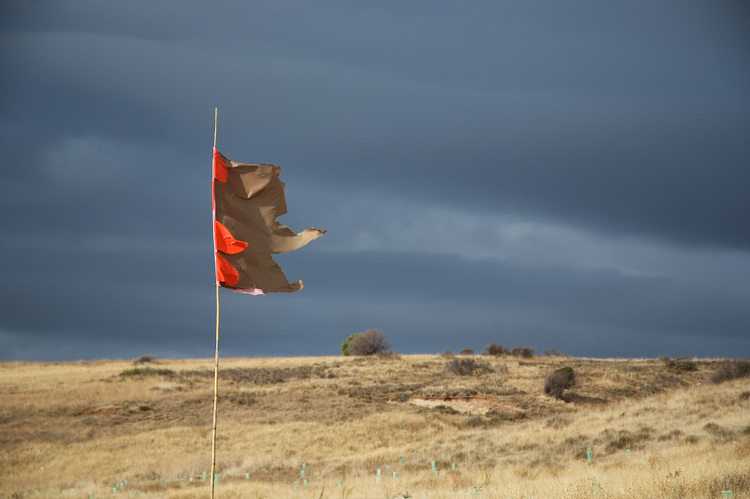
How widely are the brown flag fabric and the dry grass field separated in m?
5.27

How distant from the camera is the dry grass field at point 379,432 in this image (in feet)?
61.0

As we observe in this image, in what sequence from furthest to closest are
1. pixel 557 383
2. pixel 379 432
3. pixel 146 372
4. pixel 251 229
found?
1. pixel 146 372
2. pixel 557 383
3. pixel 379 432
4. pixel 251 229

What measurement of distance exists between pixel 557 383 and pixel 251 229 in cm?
3688

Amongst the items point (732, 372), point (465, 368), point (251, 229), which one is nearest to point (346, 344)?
point (465, 368)

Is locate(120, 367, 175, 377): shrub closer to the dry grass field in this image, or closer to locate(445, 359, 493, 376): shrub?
the dry grass field

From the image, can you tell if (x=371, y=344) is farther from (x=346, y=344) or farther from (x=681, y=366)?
(x=681, y=366)

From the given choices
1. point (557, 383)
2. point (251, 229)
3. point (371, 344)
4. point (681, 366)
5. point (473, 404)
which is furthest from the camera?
point (371, 344)

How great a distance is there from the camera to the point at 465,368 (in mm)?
55719

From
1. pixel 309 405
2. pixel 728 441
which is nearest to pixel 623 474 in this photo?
pixel 728 441

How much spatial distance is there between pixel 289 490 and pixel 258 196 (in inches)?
398

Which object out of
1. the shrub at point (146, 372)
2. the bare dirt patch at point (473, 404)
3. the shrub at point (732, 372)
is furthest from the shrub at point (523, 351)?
the shrub at point (146, 372)

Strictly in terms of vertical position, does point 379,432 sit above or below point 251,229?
below

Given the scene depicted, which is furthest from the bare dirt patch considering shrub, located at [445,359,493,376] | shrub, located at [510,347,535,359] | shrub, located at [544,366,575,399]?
shrub, located at [510,347,535,359]

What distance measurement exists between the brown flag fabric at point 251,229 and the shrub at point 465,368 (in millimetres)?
43724
